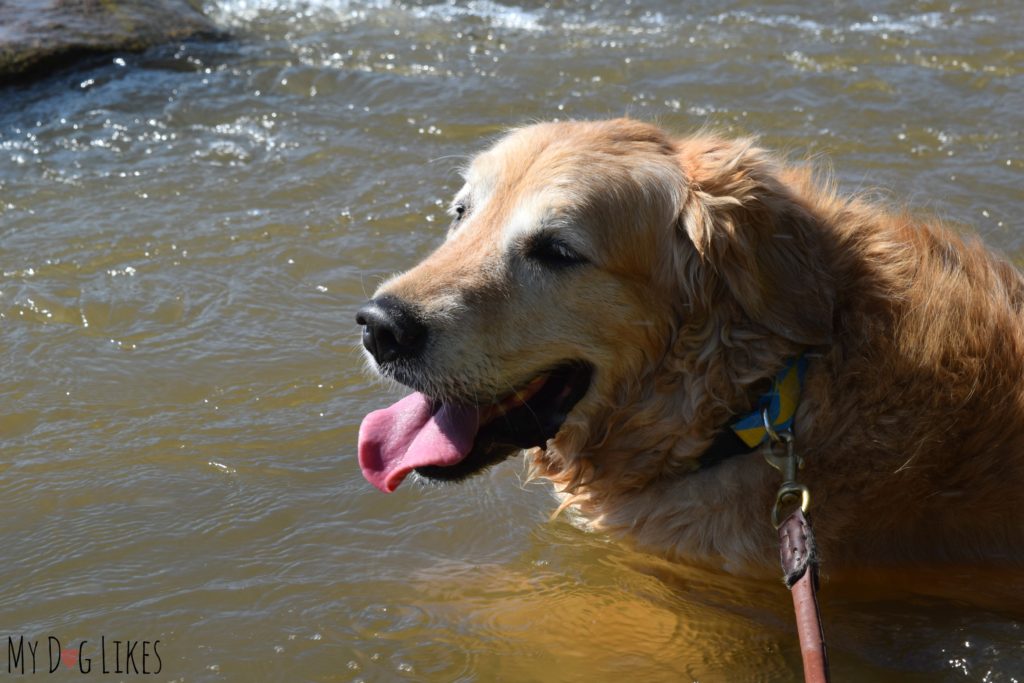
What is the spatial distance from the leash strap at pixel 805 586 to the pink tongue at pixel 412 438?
3.69 ft

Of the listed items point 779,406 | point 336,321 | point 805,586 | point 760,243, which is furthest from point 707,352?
point 336,321

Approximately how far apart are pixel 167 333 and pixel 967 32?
7176 mm

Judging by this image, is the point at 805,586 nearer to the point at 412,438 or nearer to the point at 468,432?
the point at 468,432

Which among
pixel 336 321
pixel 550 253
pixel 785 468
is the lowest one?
pixel 336 321

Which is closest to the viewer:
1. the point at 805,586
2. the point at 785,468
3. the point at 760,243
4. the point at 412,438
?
the point at 805,586

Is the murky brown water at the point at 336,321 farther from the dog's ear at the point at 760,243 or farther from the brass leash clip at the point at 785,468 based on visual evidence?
the dog's ear at the point at 760,243

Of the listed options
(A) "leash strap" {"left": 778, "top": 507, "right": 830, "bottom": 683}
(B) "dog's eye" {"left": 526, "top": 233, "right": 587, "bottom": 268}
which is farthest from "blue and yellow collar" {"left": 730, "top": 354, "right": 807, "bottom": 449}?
(B) "dog's eye" {"left": 526, "top": 233, "right": 587, "bottom": 268}

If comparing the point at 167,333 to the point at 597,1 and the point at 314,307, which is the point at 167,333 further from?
the point at 597,1

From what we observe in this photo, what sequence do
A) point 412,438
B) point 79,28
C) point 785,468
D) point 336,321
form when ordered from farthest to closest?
point 79,28 < point 336,321 < point 412,438 < point 785,468

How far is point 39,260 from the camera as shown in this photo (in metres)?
6.14

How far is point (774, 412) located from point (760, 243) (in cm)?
57

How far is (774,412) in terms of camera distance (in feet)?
12.4

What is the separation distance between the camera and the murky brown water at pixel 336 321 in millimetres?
3895

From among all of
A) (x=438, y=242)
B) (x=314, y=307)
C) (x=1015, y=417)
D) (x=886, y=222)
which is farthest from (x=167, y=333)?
(x=1015, y=417)
